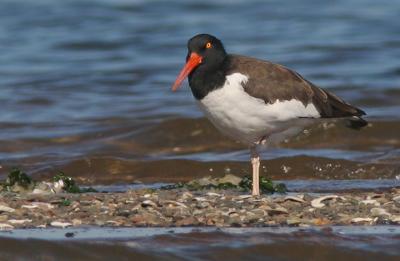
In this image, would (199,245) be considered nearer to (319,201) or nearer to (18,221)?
(18,221)

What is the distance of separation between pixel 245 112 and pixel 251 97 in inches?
4.9

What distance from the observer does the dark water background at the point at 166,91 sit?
426 inches

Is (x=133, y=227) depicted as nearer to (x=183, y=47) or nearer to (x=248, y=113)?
(x=248, y=113)

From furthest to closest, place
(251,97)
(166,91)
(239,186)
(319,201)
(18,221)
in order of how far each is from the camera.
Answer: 1. (166,91)
2. (239,186)
3. (251,97)
4. (319,201)
5. (18,221)

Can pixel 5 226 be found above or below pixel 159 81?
below

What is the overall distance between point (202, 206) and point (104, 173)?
3.71 m

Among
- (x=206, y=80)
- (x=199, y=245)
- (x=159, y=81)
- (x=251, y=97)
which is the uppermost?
(x=159, y=81)

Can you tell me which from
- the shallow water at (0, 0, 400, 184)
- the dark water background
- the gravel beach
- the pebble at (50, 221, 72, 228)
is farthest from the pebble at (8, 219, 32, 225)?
the shallow water at (0, 0, 400, 184)

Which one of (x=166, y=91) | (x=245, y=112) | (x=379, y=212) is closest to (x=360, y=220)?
(x=379, y=212)

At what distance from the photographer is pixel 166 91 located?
594 inches

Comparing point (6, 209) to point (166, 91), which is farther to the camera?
point (166, 91)

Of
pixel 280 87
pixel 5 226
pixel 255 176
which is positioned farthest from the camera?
pixel 255 176

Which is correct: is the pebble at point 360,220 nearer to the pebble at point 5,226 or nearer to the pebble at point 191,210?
the pebble at point 191,210

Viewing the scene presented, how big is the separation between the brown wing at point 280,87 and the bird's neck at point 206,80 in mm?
88
